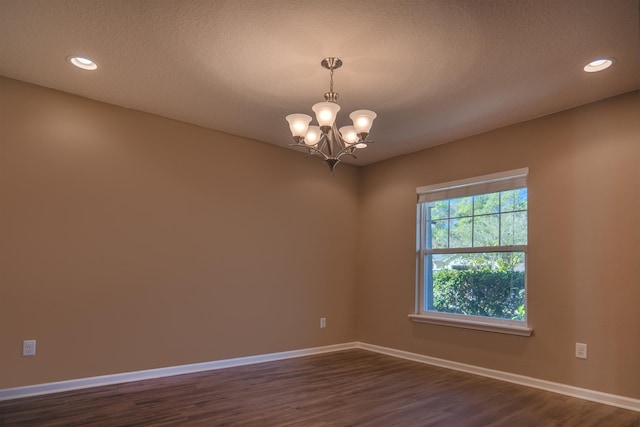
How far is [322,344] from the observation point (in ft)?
17.2

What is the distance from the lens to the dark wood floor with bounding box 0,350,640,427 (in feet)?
9.56

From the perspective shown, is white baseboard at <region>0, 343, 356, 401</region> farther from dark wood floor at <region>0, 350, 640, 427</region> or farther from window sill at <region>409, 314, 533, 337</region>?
window sill at <region>409, 314, 533, 337</region>

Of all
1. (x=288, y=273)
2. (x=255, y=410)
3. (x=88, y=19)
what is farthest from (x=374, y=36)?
(x=288, y=273)

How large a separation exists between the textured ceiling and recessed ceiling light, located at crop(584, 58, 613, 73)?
5 cm

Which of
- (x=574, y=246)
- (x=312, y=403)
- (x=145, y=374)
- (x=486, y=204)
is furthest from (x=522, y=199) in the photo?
(x=145, y=374)

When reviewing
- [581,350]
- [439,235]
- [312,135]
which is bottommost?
[581,350]

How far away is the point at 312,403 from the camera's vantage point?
3.30 m

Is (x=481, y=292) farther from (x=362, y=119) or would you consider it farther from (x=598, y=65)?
(x=362, y=119)

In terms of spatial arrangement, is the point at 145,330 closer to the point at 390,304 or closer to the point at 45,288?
the point at 45,288

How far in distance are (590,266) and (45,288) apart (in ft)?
14.5


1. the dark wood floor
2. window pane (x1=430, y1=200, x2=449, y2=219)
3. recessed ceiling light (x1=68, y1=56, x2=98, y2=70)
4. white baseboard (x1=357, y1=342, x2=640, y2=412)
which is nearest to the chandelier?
recessed ceiling light (x1=68, y1=56, x2=98, y2=70)

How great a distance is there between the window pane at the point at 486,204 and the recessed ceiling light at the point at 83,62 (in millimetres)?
3677

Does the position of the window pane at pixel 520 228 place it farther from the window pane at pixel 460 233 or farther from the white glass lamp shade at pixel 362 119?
the white glass lamp shade at pixel 362 119

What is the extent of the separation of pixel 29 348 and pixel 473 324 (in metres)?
3.91
